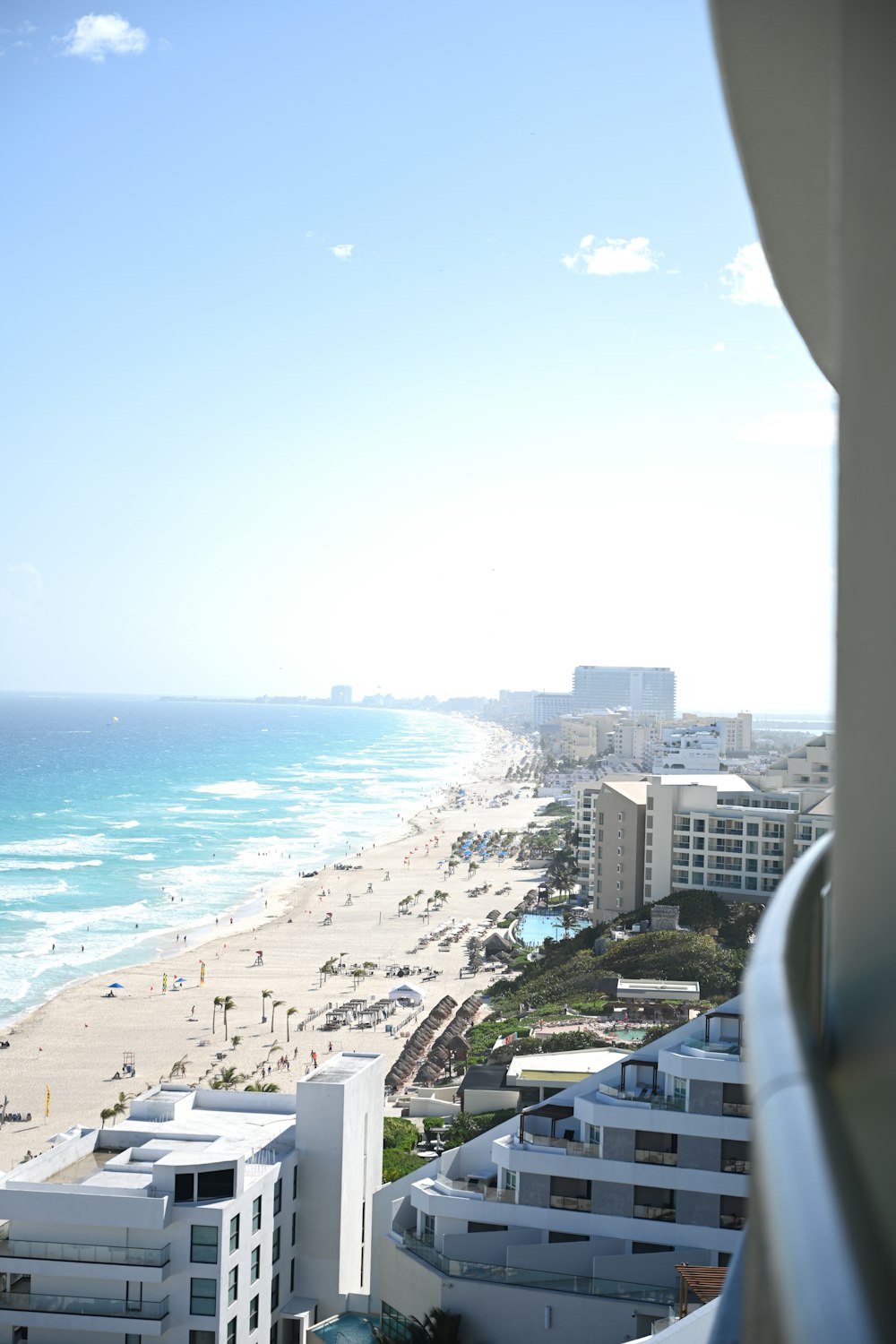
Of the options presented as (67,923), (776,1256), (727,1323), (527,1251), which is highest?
(776,1256)

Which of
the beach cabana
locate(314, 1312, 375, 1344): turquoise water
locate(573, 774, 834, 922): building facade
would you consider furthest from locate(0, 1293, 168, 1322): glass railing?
locate(573, 774, 834, 922): building facade

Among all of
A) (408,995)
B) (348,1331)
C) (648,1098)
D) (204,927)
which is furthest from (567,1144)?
(204,927)

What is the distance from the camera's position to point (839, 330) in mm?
1554

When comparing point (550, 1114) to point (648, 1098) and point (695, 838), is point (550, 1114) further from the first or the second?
point (695, 838)

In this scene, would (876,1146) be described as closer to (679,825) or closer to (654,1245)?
(654,1245)

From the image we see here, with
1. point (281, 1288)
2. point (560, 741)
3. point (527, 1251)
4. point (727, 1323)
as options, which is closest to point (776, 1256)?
point (727, 1323)

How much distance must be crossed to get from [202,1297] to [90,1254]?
0.90m

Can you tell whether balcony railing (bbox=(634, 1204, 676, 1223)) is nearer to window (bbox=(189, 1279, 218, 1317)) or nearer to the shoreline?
window (bbox=(189, 1279, 218, 1317))

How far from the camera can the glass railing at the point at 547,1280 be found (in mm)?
7871

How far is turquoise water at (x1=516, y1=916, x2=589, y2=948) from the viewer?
3000 cm

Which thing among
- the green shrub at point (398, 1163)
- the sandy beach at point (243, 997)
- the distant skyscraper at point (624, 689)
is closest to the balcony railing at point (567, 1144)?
the green shrub at point (398, 1163)

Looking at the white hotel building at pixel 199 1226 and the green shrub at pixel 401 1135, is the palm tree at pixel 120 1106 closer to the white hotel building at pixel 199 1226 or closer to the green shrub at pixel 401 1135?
the green shrub at pixel 401 1135

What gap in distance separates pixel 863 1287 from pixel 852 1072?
0.88m

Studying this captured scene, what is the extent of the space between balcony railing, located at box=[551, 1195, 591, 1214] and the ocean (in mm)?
17583
